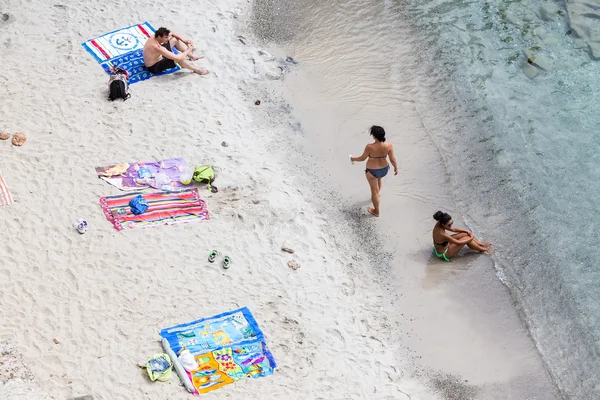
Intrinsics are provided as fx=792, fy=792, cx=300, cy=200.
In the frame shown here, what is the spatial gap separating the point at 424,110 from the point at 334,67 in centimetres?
189

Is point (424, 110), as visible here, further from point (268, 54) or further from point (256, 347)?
point (256, 347)

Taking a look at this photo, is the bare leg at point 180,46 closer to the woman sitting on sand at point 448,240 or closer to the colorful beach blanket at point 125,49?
the colorful beach blanket at point 125,49

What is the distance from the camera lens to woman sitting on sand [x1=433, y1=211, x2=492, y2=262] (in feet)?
36.4

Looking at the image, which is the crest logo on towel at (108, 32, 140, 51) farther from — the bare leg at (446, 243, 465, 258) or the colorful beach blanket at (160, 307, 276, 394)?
the bare leg at (446, 243, 465, 258)

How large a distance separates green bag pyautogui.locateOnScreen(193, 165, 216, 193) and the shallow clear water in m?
3.42

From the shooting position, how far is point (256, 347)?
937 centimetres

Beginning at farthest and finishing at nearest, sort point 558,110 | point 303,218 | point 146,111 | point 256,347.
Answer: point 558,110, point 146,111, point 303,218, point 256,347

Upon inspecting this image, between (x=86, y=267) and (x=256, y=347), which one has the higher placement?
(x=86, y=267)

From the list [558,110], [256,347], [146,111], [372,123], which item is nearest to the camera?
[256,347]

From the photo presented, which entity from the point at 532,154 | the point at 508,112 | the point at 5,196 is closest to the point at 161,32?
the point at 5,196

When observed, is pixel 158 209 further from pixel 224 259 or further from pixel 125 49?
pixel 125 49

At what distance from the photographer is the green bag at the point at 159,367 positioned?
8.67 meters

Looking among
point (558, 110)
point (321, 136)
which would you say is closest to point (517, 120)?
point (558, 110)

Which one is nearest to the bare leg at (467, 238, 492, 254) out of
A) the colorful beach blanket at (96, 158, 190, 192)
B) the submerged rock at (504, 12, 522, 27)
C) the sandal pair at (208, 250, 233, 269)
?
the sandal pair at (208, 250, 233, 269)
